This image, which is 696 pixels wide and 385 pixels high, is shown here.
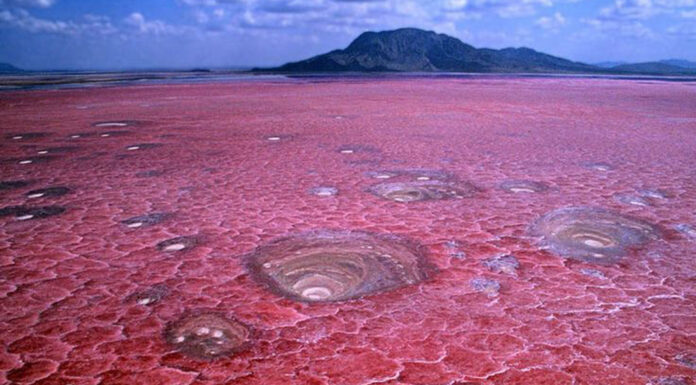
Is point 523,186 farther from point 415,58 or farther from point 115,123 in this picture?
point 415,58

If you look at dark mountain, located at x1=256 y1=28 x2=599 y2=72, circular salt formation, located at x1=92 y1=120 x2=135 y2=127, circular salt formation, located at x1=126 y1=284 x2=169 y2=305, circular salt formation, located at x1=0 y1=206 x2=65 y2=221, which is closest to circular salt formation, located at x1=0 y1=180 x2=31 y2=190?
circular salt formation, located at x1=0 y1=206 x2=65 y2=221

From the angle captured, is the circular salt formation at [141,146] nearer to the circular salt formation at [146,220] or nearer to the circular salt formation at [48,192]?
the circular salt formation at [48,192]

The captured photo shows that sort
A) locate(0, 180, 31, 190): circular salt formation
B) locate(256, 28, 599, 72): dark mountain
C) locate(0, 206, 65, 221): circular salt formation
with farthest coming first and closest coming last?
locate(256, 28, 599, 72): dark mountain < locate(0, 180, 31, 190): circular salt formation < locate(0, 206, 65, 221): circular salt formation

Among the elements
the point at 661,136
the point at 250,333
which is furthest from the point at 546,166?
the point at 250,333

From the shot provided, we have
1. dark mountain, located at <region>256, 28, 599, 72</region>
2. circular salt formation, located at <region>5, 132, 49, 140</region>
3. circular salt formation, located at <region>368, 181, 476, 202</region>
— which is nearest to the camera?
circular salt formation, located at <region>368, 181, 476, 202</region>

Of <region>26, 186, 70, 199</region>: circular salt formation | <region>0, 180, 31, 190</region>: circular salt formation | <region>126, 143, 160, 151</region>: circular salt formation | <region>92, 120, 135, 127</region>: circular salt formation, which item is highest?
<region>92, 120, 135, 127</region>: circular salt formation

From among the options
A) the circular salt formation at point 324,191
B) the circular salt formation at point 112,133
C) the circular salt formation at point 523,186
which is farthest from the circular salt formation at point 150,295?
the circular salt formation at point 112,133

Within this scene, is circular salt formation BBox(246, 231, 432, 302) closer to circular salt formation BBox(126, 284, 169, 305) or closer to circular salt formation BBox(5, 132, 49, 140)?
circular salt formation BBox(126, 284, 169, 305)
